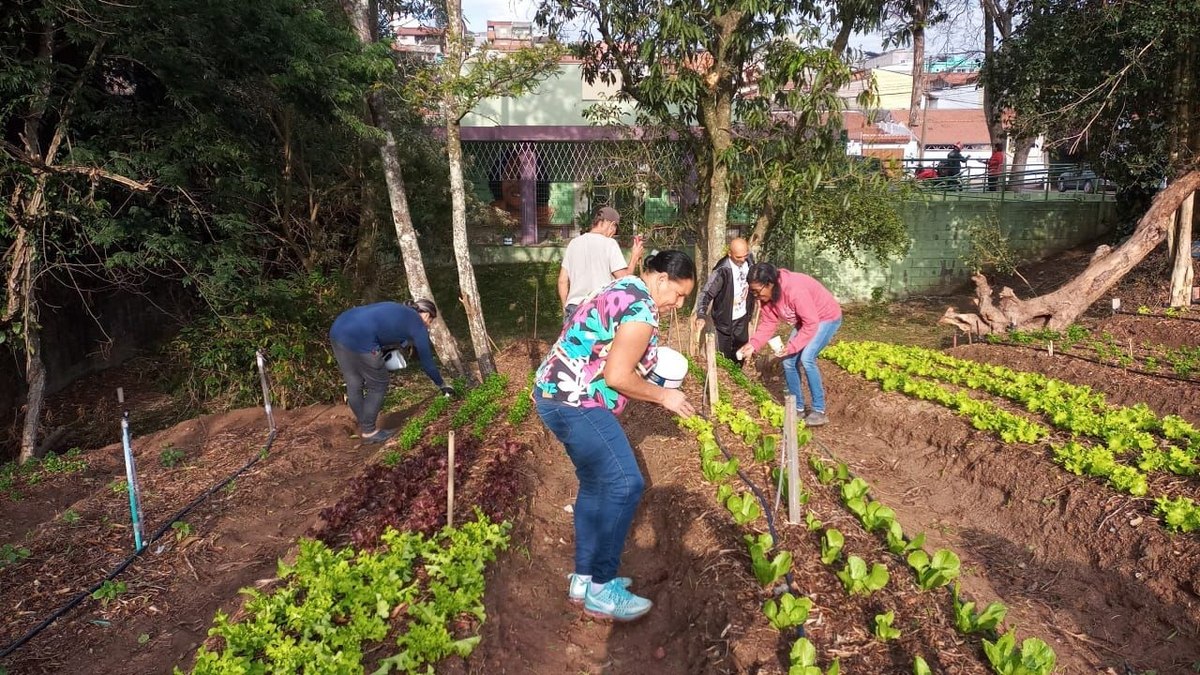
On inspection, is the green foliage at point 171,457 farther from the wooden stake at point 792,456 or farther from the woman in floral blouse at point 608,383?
the wooden stake at point 792,456

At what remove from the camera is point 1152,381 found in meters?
7.62

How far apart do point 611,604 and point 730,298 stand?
4.53m

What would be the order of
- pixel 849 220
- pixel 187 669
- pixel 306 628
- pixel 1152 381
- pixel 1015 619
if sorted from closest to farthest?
pixel 306 628 < pixel 187 669 < pixel 1015 619 < pixel 1152 381 < pixel 849 220

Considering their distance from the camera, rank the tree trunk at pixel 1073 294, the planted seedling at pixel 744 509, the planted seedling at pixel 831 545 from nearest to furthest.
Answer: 1. the planted seedling at pixel 831 545
2. the planted seedling at pixel 744 509
3. the tree trunk at pixel 1073 294

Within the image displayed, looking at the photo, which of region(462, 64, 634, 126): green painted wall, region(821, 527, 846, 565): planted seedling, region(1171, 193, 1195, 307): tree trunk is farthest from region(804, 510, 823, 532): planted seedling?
region(462, 64, 634, 126): green painted wall

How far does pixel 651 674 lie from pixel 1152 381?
689 cm

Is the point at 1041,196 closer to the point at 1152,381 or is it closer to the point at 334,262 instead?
the point at 1152,381

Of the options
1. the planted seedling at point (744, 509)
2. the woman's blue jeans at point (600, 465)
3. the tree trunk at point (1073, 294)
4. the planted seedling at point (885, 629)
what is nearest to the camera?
the planted seedling at point (885, 629)

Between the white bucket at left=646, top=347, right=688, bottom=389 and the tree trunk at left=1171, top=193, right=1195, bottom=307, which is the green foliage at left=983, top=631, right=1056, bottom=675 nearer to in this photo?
the white bucket at left=646, top=347, right=688, bottom=389

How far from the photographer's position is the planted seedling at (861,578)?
11.8 feet

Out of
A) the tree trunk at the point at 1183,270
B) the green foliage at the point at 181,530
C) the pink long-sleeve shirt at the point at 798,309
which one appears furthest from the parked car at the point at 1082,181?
the green foliage at the point at 181,530

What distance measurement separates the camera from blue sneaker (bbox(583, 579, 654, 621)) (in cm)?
380

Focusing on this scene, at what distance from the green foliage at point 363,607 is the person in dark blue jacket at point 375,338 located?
2.61 metres

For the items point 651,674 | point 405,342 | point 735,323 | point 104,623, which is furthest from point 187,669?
point 735,323
